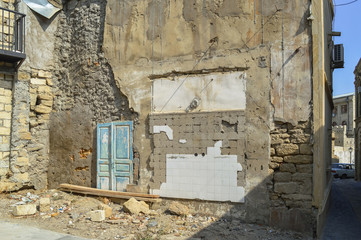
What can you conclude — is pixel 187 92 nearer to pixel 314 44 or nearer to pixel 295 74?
pixel 295 74

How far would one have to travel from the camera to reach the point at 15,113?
838 cm

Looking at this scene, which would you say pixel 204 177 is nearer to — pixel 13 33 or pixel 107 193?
pixel 107 193

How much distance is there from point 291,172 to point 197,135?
83.8 inches

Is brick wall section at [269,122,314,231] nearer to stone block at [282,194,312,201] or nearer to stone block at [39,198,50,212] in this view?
stone block at [282,194,312,201]

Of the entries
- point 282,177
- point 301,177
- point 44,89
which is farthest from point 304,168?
point 44,89

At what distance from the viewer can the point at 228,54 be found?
23.2 ft

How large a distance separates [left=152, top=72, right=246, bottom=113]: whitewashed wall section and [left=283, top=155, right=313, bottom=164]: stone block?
4.57 feet

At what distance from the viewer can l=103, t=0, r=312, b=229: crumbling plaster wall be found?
6496 mm

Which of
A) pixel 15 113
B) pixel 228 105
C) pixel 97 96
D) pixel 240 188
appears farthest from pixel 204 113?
pixel 15 113

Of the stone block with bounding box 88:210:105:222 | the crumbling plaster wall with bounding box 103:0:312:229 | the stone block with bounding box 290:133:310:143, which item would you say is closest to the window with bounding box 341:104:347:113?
the crumbling plaster wall with bounding box 103:0:312:229

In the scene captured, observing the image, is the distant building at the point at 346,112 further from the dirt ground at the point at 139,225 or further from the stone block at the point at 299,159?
the dirt ground at the point at 139,225

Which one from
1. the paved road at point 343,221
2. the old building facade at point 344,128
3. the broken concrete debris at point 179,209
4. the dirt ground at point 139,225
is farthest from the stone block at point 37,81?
the old building facade at point 344,128

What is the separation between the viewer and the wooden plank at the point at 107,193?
24.3 ft

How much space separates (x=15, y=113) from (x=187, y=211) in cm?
522
